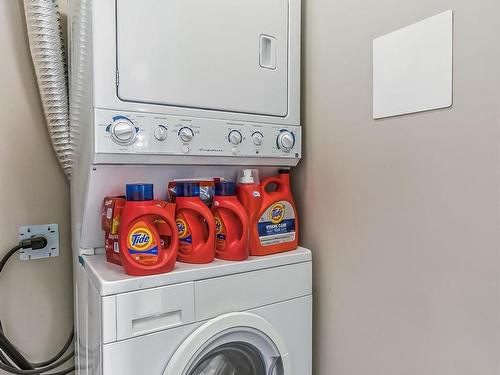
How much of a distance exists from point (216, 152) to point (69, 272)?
93cm

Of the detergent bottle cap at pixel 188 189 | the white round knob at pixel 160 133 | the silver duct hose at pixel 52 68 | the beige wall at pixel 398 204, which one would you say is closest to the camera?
the beige wall at pixel 398 204

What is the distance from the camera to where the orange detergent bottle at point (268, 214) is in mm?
1505

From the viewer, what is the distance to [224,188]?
57.7 inches

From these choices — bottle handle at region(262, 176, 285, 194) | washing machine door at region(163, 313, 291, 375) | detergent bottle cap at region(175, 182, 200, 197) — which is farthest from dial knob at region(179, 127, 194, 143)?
washing machine door at region(163, 313, 291, 375)

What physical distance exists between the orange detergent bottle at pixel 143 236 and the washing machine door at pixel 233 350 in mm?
273

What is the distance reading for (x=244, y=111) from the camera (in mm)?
1500

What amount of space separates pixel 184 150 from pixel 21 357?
115 cm

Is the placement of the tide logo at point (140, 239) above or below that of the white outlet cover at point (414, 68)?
below

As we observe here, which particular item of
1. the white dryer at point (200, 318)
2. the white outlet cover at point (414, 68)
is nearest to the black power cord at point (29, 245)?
the white dryer at point (200, 318)

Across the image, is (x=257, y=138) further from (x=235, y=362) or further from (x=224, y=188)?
(x=235, y=362)

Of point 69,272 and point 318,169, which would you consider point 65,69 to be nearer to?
point 69,272

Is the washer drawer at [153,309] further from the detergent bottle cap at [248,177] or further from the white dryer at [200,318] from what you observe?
the detergent bottle cap at [248,177]

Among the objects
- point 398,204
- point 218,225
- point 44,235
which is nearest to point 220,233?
point 218,225

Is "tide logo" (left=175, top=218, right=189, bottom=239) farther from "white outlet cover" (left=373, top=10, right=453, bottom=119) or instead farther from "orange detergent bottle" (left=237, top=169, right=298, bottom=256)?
"white outlet cover" (left=373, top=10, right=453, bottom=119)
